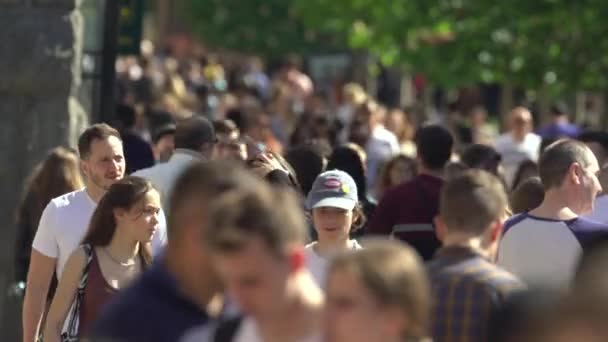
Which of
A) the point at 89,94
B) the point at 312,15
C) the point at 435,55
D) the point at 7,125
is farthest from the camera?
the point at 312,15

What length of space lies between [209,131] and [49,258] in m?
2.87

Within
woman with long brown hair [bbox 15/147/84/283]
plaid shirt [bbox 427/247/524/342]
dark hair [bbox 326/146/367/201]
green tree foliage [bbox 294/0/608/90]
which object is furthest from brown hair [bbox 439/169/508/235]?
green tree foliage [bbox 294/0/608/90]

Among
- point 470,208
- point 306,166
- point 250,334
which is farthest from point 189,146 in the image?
point 250,334

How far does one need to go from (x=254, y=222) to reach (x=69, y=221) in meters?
4.61

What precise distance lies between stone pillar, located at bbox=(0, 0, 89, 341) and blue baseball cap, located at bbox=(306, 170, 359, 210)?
397cm

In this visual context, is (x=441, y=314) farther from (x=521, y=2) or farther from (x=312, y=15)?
(x=312, y=15)

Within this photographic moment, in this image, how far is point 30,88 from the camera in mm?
13266

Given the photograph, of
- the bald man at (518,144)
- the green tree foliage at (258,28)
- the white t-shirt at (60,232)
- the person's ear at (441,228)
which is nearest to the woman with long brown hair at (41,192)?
the white t-shirt at (60,232)

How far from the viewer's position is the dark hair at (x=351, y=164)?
499 inches

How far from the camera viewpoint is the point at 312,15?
4000 centimetres

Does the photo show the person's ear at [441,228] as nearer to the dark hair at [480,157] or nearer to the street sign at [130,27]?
the dark hair at [480,157]

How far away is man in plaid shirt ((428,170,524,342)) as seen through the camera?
21.9ft

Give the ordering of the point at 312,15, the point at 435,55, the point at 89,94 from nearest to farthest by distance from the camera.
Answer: the point at 89,94 < the point at 435,55 < the point at 312,15

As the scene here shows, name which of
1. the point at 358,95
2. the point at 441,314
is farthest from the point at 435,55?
the point at 441,314
